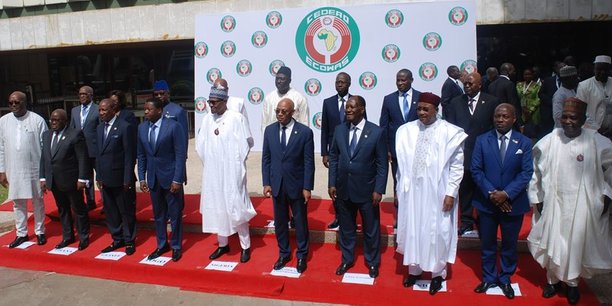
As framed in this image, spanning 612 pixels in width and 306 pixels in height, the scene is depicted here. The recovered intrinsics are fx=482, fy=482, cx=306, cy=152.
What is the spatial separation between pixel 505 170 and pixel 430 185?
65 cm

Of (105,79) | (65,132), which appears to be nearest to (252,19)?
(65,132)

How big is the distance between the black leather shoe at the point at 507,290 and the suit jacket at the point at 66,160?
4.67 metres

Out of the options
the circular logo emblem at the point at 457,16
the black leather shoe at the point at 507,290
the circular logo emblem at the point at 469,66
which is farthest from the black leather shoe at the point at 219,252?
the circular logo emblem at the point at 457,16

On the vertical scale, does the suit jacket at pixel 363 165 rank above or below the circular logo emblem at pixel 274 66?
below

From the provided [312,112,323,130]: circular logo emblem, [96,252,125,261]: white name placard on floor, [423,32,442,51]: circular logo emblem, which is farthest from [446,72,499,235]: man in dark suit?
[96,252,125,261]: white name placard on floor

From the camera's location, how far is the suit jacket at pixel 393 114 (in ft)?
17.8

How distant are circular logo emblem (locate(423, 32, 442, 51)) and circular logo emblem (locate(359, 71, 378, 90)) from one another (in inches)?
40.6

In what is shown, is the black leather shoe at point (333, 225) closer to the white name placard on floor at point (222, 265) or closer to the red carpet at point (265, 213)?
the red carpet at point (265, 213)

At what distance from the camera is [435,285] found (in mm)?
4438

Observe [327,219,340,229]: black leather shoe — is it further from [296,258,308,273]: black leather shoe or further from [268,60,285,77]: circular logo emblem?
[268,60,285,77]: circular logo emblem

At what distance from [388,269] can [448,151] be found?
146 centimetres

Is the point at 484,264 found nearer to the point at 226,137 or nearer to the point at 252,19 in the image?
the point at 226,137

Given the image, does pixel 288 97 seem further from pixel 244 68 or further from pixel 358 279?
pixel 244 68

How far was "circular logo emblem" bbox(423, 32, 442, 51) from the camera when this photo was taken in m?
8.08
